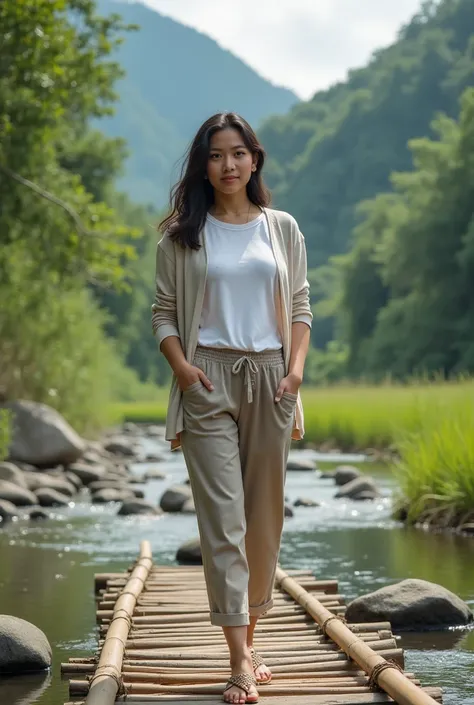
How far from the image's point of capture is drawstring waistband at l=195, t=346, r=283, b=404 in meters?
4.78

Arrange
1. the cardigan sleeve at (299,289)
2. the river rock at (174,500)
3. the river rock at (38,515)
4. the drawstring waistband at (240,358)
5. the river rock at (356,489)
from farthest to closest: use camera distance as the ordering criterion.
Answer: the river rock at (356,489) < the river rock at (174,500) < the river rock at (38,515) < the cardigan sleeve at (299,289) < the drawstring waistband at (240,358)

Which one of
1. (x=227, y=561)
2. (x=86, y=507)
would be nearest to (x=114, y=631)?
(x=227, y=561)

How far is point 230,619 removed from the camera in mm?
4691

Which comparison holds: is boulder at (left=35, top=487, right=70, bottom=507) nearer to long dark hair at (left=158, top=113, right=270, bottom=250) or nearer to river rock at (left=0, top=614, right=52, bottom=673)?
river rock at (left=0, top=614, right=52, bottom=673)

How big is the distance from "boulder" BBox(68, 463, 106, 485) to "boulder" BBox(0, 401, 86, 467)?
797mm

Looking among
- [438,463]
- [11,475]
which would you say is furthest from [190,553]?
[11,475]

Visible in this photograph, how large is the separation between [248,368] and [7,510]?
11.1 m

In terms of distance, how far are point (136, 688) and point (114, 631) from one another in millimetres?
863

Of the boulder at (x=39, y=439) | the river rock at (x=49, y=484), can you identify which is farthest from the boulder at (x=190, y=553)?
the boulder at (x=39, y=439)

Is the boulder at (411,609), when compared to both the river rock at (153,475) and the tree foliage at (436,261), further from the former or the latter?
the tree foliage at (436,261)

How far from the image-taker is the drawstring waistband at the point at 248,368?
4.75 meters

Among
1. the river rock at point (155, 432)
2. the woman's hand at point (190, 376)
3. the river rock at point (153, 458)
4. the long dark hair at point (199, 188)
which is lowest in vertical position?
the river rock at point (155, 432)

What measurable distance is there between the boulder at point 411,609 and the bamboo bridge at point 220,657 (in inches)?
7.1

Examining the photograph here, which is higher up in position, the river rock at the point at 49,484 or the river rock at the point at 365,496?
the river rock at the point at 365,496
